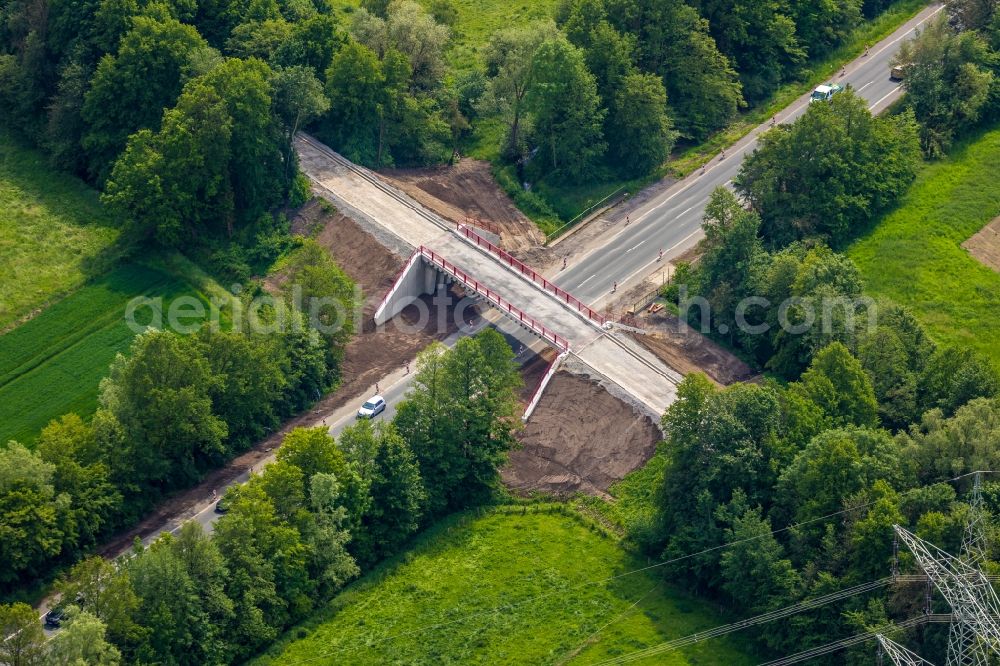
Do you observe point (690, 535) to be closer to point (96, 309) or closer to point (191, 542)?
point (191, 542)

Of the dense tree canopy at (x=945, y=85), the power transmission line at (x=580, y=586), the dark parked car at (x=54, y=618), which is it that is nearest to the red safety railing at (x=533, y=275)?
the power transmission line at (x=580, y=586)

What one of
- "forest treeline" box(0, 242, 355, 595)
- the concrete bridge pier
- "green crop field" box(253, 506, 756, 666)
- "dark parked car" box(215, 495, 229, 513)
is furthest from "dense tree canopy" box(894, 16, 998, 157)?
"dark parked car" box(215, 495, 229, 513)

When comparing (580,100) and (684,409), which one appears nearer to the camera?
(684,409)

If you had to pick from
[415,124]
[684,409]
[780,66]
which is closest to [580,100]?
[415,124]

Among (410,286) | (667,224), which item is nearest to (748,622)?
(410,286)

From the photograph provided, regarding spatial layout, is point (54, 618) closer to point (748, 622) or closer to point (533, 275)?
point (748, 622)
